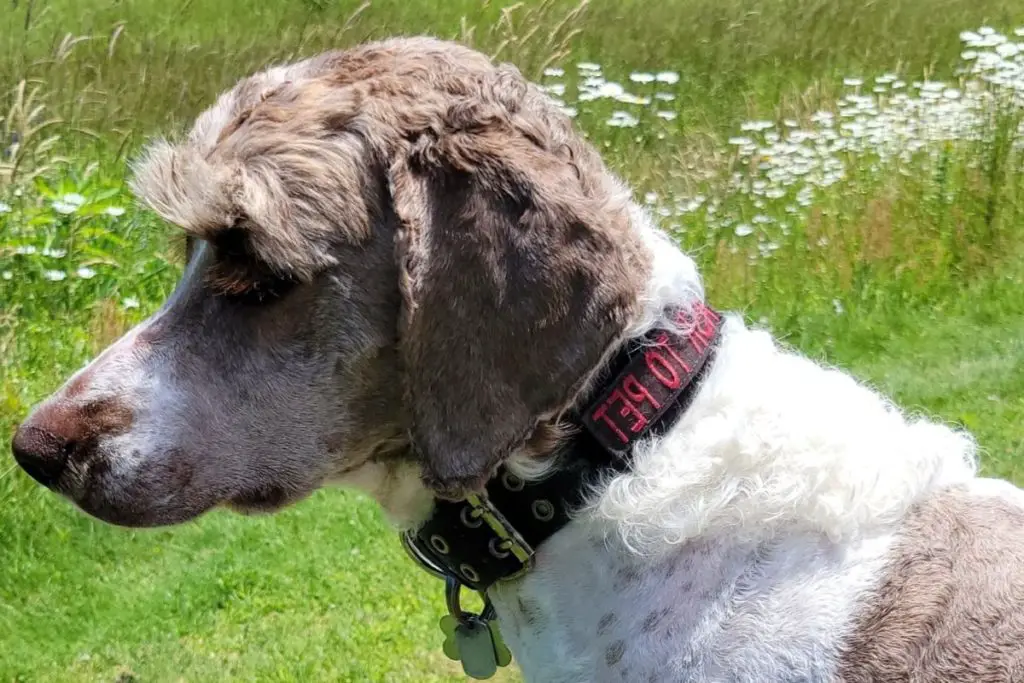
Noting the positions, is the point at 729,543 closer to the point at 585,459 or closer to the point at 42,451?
the point at 585,459

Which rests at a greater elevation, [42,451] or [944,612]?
[42,451]

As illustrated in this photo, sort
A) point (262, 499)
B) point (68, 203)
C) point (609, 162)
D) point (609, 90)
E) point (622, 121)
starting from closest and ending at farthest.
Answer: point (262, 499) < point (68, 203) < point (609, 162) < point (622, 121) < point (609, 90)

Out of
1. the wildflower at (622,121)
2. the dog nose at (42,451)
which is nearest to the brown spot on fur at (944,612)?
the dog nose at (42,451)

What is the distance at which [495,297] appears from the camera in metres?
2.50

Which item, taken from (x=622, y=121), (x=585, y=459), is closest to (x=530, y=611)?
(x=585, y=459)

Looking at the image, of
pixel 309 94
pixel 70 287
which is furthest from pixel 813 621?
pixel 70 287

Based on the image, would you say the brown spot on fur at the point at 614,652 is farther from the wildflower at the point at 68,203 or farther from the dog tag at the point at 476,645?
the wildflower at the point at 68,203

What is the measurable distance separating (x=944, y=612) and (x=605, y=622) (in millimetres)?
653

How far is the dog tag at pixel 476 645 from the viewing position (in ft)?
9.60

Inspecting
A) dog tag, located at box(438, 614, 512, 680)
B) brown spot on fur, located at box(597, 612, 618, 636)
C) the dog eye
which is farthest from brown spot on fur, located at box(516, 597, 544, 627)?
the dog eye

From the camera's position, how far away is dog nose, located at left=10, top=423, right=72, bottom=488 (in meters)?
2.64

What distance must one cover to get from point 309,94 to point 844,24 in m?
8.56

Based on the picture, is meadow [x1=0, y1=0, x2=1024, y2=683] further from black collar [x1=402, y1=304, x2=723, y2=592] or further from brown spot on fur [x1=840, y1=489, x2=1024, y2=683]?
brown spot on fur [x1=840, y1=489, x2=1024, y2=683]

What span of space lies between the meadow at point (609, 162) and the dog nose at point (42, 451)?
578 mm
